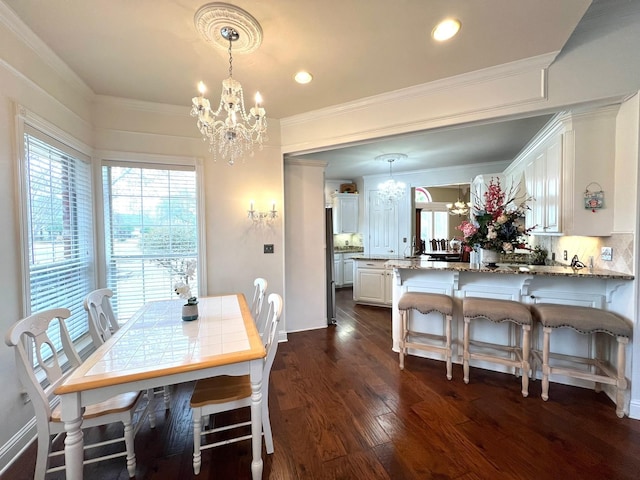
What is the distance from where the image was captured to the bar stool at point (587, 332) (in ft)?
6.70

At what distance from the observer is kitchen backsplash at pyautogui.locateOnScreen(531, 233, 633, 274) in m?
2.13

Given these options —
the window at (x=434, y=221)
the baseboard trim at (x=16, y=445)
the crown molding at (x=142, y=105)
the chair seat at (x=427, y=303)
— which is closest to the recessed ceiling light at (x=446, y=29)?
the chair seat at (x=427, y=303)

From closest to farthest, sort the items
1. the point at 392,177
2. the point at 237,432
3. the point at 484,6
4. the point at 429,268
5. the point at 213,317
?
the point at 484,6 < the point at 237,432 < the point at 213,317 < the point at 429,268 < the point at 392,177

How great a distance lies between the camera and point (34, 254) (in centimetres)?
198

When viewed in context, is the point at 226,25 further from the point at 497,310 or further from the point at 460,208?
the point at 460,208

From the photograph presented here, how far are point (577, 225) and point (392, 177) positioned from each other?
4.04m

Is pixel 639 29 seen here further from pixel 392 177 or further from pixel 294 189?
pixel 392 177

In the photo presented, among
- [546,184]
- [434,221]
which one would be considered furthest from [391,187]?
[434,221]

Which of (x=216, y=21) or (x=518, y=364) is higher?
(x=216, y=21)

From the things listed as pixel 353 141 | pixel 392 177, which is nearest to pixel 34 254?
pixel 353 141

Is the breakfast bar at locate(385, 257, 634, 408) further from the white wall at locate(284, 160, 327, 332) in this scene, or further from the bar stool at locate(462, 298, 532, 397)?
the white wall at locate(284, 160, 327, 332)

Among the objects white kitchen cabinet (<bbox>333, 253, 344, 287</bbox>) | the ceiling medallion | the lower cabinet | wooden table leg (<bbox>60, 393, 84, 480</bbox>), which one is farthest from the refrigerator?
wooden table leg (<bbox>60, 393, 84, 480</bbox>)

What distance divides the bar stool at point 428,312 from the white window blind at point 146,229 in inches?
95.4

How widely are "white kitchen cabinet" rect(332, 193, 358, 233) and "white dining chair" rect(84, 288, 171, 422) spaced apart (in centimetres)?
492
